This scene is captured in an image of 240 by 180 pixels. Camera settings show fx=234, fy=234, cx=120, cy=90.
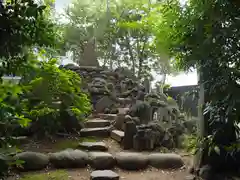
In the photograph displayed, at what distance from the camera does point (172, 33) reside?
2.83m

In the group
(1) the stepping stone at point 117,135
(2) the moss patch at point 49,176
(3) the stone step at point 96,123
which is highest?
(3) the stone step at point 96,123

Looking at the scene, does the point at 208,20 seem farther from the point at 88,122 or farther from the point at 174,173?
the point at 88,122

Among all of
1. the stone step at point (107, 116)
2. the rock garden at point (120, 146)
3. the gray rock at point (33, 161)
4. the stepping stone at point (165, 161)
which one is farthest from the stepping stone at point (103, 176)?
the stone step at point (107, 116)

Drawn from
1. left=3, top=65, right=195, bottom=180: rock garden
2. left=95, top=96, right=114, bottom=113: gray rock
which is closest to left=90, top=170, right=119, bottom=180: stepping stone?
left=3, top=65, right=195, bottom=180: rock garden

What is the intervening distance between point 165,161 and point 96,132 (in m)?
1.71

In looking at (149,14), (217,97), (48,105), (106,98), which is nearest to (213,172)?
(217,97)

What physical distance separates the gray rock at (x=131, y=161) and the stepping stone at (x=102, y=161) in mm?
106

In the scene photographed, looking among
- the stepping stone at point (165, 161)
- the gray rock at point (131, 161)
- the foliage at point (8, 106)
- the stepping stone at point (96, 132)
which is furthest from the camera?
the stepping stone at point (96, 132)

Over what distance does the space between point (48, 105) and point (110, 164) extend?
1.57 meters

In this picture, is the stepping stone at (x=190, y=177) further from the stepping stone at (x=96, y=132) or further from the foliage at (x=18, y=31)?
the foliage at (x=18, y=31)

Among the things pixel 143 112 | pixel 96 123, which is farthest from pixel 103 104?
pixel 143 112

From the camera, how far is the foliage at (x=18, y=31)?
1.12 meters

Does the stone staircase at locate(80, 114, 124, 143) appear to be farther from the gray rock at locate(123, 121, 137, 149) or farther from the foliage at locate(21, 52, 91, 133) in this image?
the foliage at locate(21, 52, 91, 133)

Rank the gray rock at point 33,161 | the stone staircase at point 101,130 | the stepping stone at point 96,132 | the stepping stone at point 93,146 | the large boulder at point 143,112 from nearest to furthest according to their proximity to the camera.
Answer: the gray rock at point 33,161
the stepping stone at point 93,146
the stone staircase at point 101,130
the stepping stone at point 96,132
the large boulder at point 143,112
